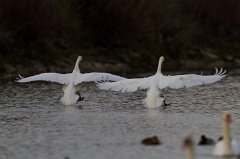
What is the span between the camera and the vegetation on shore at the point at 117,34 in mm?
34594

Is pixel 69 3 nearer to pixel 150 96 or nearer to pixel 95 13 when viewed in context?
pixel 95 13

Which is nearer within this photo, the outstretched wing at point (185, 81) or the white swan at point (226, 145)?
the white swan at point (226, 145)

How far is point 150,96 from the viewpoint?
21219 mm

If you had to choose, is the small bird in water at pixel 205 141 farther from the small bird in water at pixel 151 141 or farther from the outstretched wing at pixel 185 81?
the outstretched wing at pixel 185 81

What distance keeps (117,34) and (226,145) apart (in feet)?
83.4

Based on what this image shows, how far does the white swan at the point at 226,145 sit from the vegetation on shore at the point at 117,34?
18.9m

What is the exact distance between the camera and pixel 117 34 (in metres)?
38.2

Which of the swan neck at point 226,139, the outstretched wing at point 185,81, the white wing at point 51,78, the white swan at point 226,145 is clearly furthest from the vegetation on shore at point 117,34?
the swan neck at point 226,139

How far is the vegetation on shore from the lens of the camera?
3459cm

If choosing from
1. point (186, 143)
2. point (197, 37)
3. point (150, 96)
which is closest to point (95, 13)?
point (197, 37)

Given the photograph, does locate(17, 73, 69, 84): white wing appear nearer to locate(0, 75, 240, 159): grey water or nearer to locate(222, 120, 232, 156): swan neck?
locate(0, 75, 240, 159): grey water

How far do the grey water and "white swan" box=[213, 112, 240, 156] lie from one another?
59 centimetres

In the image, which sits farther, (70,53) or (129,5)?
(129,5)

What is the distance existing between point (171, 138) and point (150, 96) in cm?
488
